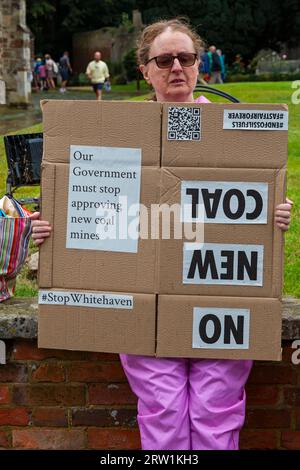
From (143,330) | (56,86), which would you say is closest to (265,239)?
(143,330)

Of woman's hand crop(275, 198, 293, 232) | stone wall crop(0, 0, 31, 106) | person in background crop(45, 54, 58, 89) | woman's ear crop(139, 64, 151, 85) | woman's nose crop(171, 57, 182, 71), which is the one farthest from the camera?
person in background crop(45, 54, 58, 89)

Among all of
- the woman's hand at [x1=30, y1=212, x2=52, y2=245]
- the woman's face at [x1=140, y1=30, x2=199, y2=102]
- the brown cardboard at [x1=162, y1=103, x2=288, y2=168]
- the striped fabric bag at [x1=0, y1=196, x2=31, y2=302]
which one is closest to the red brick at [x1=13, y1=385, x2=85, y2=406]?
the striped fabric bag at [x1=0, y1=196, x2=31, y2=302]

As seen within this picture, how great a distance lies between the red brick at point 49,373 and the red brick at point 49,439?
22 cm

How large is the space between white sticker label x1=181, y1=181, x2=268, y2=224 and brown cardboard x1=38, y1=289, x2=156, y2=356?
0.34 metres

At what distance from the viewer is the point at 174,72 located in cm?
293

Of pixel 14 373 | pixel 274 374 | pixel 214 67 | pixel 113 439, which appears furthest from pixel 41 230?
pixel 214 67

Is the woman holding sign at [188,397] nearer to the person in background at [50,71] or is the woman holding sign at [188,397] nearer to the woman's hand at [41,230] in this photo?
the woman's hand at [41,230]

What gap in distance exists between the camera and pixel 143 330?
9.21 feet

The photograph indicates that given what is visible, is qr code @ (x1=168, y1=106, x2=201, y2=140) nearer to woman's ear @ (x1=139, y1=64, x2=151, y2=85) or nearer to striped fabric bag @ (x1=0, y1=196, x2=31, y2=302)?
woman's ear @ (x1=139, y1=64, x2=151, y2=85)

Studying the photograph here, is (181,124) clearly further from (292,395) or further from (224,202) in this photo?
(292,395)

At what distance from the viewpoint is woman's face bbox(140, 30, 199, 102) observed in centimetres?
295

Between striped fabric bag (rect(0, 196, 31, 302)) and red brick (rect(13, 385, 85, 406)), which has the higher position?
striped fabric bag (rect(0, 196, 31, 302))

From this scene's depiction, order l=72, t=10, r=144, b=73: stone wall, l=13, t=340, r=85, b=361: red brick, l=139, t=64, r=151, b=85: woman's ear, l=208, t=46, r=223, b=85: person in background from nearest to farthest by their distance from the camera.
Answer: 1. l=139, t=64, r=151, b=85: woman's ear
2. l=13, t=340, r=85, b=361: red brick
3. l=208, t=46, r=223, b=85: person in background
4. l=72, t=10, r=144, b=73: stone wall
